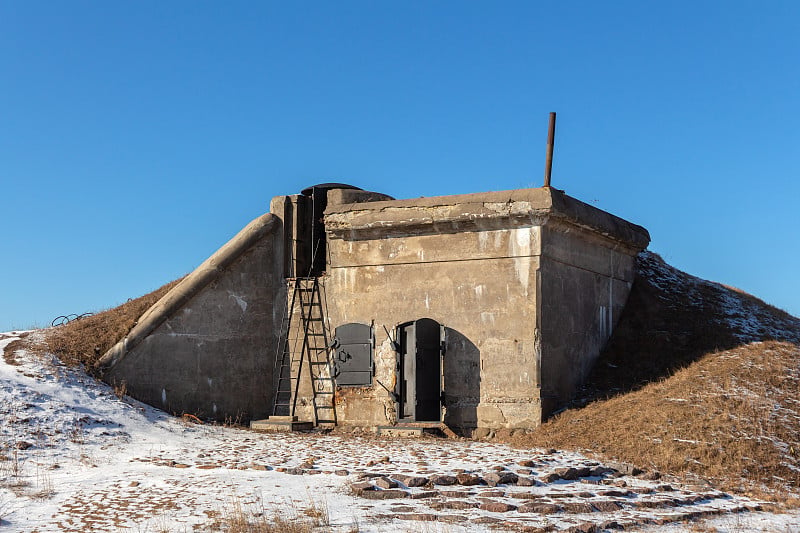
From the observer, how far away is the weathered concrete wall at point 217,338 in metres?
14.9

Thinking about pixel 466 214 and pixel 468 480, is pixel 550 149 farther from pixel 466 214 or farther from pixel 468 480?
pixel 468 480

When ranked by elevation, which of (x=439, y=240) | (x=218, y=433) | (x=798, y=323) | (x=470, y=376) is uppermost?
(x=439, y=240)

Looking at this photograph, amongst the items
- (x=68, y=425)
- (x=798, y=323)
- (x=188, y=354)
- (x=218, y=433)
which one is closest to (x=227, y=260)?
(x=188, y=354)

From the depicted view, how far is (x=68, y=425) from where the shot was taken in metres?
12.2

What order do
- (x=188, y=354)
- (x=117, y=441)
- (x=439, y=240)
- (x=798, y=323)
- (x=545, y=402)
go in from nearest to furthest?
1. (x=117, y=441)
2. (x=545, y=402)
3. (x=439, y=240)
4. (x=188, y=354)
5. (x=798, y=323)

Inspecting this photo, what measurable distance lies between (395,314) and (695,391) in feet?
16.4

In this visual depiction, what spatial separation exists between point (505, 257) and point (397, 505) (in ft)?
20.7

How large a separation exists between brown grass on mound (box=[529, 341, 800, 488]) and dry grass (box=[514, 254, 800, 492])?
0.05 ft

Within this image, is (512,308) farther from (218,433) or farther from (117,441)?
(117,441)

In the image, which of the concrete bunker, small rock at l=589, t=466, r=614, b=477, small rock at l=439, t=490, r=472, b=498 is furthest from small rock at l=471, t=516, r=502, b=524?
the concrete bunker

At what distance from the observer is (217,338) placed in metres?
Answer: 15.8

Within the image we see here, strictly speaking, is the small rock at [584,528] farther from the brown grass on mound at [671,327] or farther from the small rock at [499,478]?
the brown grass on mound at [671,327]

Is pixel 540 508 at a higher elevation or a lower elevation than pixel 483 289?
lower

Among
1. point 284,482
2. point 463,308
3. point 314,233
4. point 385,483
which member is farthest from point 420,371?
point 385,483
